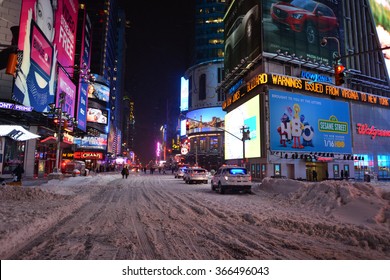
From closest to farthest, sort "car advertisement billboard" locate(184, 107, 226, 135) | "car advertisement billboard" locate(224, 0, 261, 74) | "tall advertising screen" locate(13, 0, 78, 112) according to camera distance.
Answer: "tall advertising screen" locate(13, 0, 78, 112)
"car advertisement billboard" locate(224, 0, 261, 74)
"car advertisement billboard" locate(184, 107, 226, 135)

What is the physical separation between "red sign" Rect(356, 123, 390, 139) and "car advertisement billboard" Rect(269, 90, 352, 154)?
12.3ft

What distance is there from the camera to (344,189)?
9.57 meters

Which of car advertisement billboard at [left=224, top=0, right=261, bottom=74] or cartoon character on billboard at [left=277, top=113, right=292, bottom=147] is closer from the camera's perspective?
cartoon character on billboard at [left=277, top=113, right=292, bottom=147]

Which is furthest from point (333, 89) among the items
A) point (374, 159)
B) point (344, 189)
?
point (344, 189)

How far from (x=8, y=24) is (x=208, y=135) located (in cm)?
6617

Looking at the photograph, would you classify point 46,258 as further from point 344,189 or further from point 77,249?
point 344,189

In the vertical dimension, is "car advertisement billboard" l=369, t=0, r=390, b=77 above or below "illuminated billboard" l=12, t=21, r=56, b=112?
above

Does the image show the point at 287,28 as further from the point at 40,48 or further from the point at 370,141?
the point at 40,48

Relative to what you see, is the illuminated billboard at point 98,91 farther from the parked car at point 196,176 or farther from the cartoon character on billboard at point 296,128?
the cartoon character on billboard at point 296,128

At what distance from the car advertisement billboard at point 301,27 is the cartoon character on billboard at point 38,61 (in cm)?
3261

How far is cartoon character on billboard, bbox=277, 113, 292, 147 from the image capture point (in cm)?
3831

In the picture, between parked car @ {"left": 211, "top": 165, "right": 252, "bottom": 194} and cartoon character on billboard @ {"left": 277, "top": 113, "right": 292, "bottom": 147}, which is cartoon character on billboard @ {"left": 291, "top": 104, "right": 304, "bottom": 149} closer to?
cartoon character on billboard @ {"left": 277, "top": 113, "right": 292, "bottom": 147}

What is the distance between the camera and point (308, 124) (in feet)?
135

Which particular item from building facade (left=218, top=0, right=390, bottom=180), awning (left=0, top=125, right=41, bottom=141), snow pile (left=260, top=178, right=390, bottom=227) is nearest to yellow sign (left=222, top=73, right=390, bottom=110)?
building facade (left=218, top=0, right=390, bottom=180)
